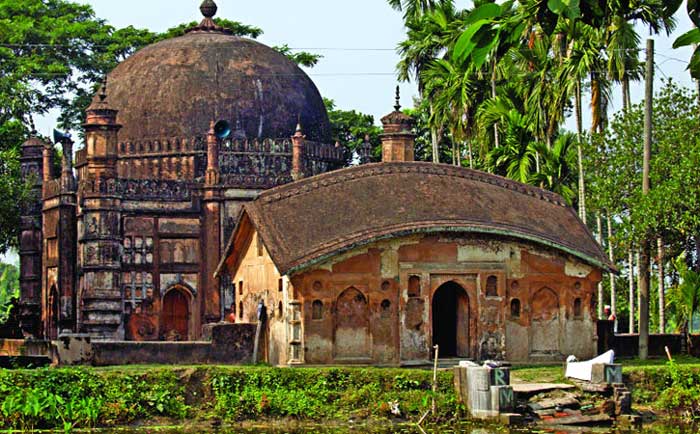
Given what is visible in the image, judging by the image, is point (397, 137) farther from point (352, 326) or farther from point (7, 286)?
point (7, 286)

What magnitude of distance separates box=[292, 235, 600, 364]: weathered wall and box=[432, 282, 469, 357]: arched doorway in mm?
37

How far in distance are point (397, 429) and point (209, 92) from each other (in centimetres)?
1898

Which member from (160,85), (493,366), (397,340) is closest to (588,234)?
(397,340)

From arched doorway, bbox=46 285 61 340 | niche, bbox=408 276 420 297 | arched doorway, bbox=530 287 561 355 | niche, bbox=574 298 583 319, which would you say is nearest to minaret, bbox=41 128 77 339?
arched doorway, bbox=46 285 61 340

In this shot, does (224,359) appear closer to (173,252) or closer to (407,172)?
(407,172)

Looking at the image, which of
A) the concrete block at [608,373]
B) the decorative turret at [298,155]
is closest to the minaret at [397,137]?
the decorative turret at [298,155]

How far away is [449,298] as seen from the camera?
25.2 metres

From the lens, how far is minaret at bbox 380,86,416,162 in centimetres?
3278

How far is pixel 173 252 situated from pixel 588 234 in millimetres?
12737

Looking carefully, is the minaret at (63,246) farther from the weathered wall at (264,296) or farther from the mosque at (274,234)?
the weathered wall at (264,296)

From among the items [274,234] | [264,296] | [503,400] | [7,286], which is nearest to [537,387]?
[503,400]

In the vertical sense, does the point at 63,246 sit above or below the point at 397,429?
above

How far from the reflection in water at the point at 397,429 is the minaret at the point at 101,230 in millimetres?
14136

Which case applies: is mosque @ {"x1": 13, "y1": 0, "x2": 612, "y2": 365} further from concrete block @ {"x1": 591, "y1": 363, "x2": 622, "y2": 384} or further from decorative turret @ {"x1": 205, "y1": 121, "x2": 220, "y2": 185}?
concrete block @ {"x1": 591, "y1": 363, "x2": 622, "y2": 384}
